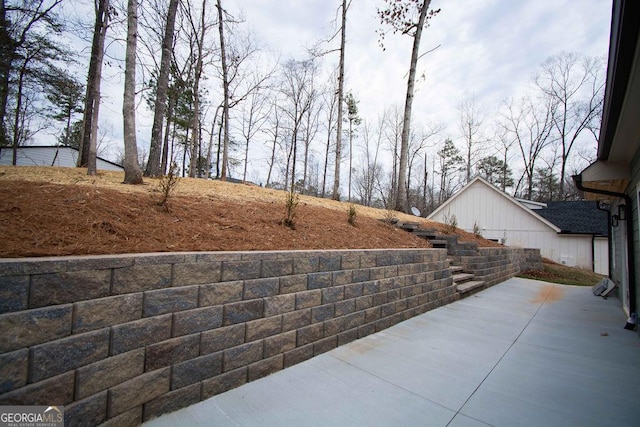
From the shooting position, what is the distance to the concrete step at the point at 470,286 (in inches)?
218

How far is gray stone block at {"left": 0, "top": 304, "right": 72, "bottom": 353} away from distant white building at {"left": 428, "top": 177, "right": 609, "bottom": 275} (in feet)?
47.3

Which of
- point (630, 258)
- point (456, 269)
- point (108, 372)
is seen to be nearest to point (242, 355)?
point (108, 372)

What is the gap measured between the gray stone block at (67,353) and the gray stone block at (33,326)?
0.14ft

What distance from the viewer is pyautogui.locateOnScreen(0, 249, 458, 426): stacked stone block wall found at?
1.35m

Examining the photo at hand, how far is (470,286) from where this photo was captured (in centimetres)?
581

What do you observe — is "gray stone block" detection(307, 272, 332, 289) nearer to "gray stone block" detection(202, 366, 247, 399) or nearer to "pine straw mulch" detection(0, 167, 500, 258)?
"pine straw mulch" detection(0, 167, 500, 258)

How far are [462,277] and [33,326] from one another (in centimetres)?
668

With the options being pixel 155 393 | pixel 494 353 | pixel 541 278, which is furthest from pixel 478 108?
pixel 155 393

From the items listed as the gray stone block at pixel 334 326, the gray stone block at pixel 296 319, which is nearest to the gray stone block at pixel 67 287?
the gray stone block at pixel 296 319

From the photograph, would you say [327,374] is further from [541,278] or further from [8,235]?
[541,278]

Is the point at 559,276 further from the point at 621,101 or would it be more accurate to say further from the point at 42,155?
the point at 42,155

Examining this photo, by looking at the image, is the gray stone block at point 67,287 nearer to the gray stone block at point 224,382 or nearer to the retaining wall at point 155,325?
the retaining wall at point 155,325

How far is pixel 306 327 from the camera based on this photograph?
107 inches

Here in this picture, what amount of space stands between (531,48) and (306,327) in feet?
38.6
